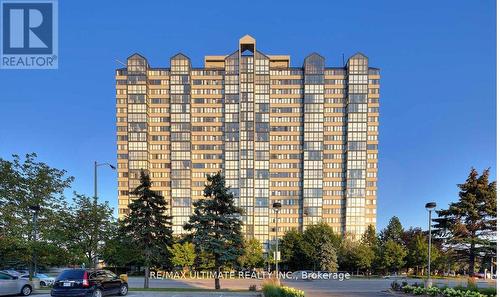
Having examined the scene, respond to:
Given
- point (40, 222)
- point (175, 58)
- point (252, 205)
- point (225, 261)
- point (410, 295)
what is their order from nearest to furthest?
point (410, 295)
point (40, 222)
point (225, 261)
point (252, 205)
point (175, 58)

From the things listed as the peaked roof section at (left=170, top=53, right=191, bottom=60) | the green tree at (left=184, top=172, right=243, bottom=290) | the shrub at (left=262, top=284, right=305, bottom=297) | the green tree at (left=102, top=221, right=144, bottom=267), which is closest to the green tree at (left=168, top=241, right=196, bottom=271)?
the green tree at (left=102, top=221, right=144, bottom=267)

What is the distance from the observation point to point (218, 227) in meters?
24.6

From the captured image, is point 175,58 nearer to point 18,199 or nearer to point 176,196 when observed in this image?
point 176,196

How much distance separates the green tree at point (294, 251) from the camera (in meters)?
66.5

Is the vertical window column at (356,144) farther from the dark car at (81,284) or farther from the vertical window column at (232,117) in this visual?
the dark car at (81,284)

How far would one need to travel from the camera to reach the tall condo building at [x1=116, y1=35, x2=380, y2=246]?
96.8m

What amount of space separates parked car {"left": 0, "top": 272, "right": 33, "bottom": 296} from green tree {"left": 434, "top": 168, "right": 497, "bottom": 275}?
4342cm

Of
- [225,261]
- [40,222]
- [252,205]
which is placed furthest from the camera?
[252,205]

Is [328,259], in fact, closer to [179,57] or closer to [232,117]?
[232,117]

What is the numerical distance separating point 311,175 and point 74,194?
3262 inches

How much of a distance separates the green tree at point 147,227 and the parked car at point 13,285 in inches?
279

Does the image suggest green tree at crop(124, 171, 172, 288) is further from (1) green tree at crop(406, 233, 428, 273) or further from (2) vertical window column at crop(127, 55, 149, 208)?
(2) vertical window column at crop(127, 55, 149, 208)

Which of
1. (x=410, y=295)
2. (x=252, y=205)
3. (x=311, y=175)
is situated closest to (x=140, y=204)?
(x=410, y=295)

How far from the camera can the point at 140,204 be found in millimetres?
25141
